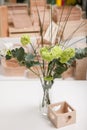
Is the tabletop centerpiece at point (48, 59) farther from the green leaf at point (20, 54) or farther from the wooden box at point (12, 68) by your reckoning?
the wooden box at point (12, 68)

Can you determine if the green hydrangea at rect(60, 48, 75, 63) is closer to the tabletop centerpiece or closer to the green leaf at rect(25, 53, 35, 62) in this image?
the tabletop centerpiece

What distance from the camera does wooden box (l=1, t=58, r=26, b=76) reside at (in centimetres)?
143

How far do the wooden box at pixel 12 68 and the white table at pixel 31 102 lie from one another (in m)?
0.07

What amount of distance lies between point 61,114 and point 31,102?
9.4 inches

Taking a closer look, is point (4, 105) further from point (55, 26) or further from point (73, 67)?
point (55, 26)

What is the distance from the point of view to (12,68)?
56.1 inches

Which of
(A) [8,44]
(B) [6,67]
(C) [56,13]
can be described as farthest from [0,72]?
(C) [56,13]

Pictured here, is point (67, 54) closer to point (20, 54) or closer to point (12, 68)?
point (20, 54)

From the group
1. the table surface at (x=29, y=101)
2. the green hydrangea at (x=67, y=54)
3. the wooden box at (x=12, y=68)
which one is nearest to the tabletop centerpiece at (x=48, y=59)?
the green hydrangea at (x=67, y=54)

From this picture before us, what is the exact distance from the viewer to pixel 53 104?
1.06 m

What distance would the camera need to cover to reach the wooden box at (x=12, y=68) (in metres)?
1.43

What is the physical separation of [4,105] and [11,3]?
30.0 inches

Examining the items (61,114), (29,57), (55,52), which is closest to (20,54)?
(29,57)

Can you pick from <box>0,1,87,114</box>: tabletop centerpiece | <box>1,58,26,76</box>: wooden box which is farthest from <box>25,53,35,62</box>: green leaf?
<box>1,58,26,76</box>: wooden box
